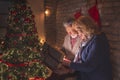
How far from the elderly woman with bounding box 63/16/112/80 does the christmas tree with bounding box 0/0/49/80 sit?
104 centimetres

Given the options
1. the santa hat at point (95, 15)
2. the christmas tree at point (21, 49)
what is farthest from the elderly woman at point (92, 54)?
the christmas tree at point (21, 49)

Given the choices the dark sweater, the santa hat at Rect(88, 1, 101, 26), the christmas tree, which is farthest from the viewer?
the christmas tree

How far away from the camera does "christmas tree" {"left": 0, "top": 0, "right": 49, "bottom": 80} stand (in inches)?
126

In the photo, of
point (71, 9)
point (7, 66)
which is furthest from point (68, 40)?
point (71, 9)

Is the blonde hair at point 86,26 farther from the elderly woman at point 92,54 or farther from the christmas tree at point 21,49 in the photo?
the christmas tree at point 21,49

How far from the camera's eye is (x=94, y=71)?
2.24m

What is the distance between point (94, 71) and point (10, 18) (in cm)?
178

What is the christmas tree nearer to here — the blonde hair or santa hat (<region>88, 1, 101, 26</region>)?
santa hat (<region>88, 1, 101, 26</region>)

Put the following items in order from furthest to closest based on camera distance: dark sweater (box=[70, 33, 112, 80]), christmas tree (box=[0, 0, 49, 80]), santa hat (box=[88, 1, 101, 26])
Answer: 1. christmas tree (box=[0, 0, 49, 80])
2. santa hat (box=[88, 1, 101, 26])
3. dark sweater (box=[70, 33, 112, 80])

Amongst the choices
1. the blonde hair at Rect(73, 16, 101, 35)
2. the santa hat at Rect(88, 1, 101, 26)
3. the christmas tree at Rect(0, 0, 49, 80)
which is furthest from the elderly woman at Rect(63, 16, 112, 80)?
→ the christmas tree at Rect(0, 0, 49, 80)

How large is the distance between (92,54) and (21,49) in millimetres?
1465

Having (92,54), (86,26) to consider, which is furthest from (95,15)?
(92,54)

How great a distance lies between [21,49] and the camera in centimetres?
330

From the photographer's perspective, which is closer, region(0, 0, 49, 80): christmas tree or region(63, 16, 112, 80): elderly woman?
region(63, 16, 112, 80): elderly woman
